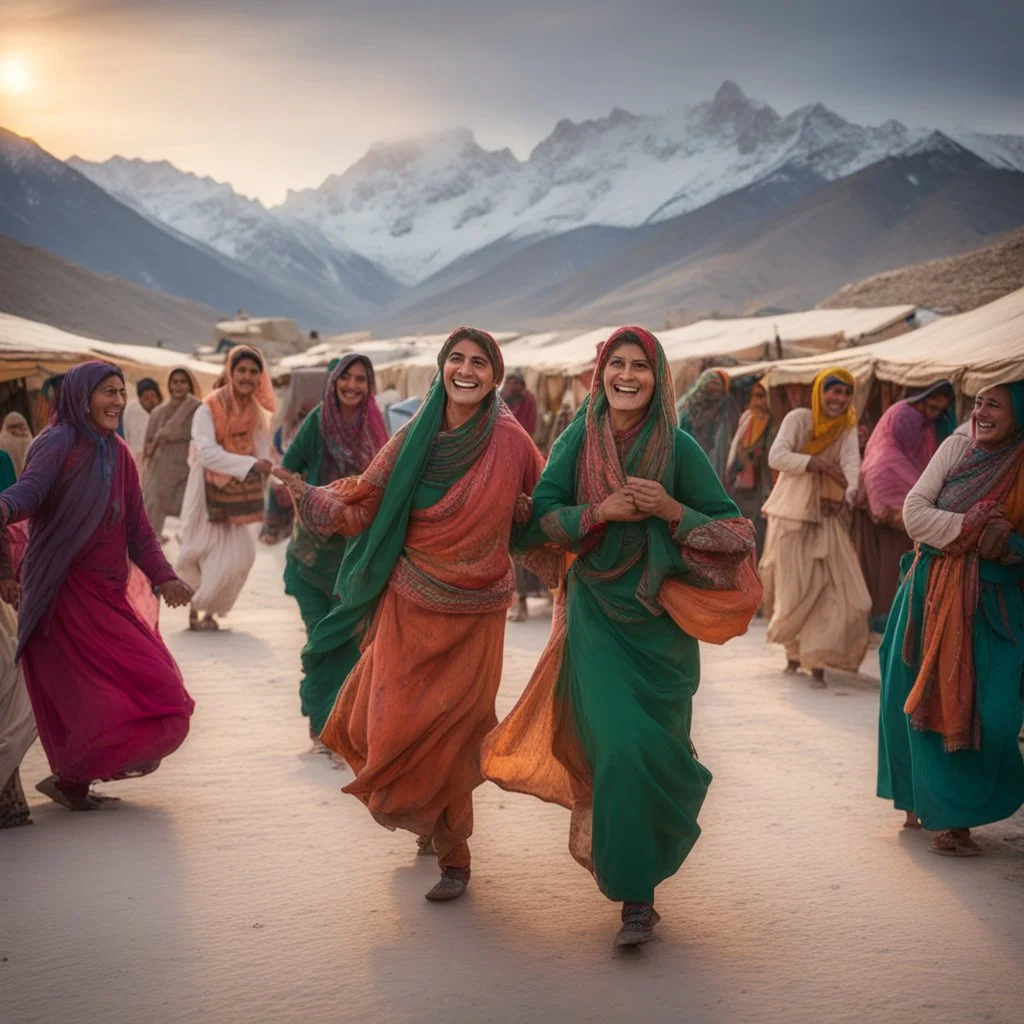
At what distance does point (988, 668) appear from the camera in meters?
4.88

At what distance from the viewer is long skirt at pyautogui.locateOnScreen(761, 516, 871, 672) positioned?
8.07 meters

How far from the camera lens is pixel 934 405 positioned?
24.6 feet

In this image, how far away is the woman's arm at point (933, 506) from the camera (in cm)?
491

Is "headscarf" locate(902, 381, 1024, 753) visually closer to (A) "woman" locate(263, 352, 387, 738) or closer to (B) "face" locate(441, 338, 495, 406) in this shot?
(B) "face" locate(441, 338, 495, 406)

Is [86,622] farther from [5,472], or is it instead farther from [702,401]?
[702,401]

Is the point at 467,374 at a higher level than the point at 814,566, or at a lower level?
higher

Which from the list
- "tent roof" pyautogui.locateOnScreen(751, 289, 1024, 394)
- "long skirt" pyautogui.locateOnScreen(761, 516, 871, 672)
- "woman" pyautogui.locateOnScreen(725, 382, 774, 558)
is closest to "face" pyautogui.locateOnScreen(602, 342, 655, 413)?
"tent roof" pyautogui.locateOnScreen(751, 289, 1024, 394)

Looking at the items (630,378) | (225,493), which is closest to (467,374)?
(630,378)

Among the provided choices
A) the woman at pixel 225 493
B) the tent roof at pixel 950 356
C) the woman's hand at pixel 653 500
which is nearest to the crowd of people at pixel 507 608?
the woman's hand at pixel 653 500

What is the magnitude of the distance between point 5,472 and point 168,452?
5719 mm

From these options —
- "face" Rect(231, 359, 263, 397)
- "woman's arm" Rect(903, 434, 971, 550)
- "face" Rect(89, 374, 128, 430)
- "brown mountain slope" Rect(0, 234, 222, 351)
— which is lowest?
"woman's arm" Rect(903, 434, 971, 550)

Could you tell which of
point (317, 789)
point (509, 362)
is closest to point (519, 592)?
point (317, 789)

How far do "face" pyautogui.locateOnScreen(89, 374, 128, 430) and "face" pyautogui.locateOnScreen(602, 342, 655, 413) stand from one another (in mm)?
2094

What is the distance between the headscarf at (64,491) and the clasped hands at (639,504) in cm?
223
